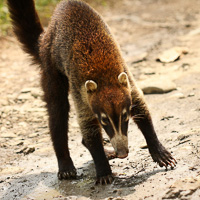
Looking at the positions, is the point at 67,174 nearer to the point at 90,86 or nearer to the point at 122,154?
the point at 122,154

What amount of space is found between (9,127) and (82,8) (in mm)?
3196

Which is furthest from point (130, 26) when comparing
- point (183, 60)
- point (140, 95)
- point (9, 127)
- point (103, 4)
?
point (140, 95)

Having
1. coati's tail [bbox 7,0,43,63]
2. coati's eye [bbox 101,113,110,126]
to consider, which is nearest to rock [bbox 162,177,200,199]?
coati's eye [bbox 101,113,110,126]

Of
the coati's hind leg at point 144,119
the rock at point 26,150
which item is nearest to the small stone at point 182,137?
the coati's hind leg at point 144,119

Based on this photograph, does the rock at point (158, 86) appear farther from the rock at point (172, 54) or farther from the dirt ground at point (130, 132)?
the rock at point (172, 54)

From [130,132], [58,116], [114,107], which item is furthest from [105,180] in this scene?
[130,132]

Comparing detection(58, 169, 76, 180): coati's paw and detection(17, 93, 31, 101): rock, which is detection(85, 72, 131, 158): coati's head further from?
detection(17, 93, 31, 101): rock

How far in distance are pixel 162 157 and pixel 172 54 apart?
18.0 ft

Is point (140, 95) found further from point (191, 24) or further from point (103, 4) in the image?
point (103, 4)

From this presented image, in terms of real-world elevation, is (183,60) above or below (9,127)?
above

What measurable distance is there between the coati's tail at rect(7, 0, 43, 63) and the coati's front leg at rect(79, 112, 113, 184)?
6.21 ft

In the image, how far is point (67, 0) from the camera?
6559 millimetres

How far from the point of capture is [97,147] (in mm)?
5492

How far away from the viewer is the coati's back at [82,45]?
17.6 feet
